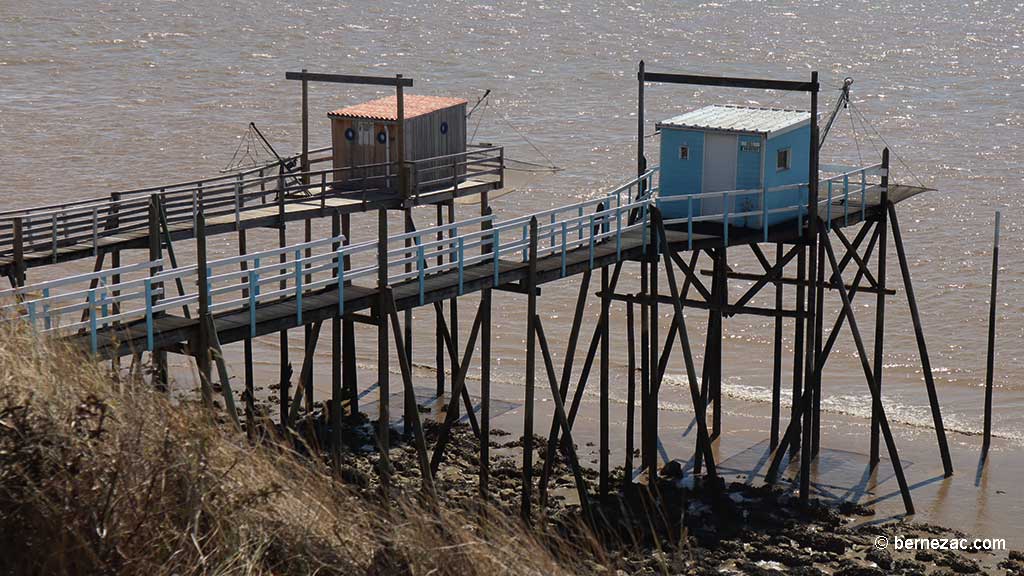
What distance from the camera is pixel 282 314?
15859mm

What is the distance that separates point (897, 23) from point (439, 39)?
878 inches

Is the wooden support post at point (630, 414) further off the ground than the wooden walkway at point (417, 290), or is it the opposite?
the wooden walkway at point (417, 290)

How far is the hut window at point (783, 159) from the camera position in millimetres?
20609

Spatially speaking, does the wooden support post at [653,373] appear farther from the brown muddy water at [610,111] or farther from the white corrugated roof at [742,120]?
the brown muddy water at [610,111]

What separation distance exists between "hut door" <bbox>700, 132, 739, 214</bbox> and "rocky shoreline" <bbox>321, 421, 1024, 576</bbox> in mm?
3699

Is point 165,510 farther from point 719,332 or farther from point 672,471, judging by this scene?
point 719,332

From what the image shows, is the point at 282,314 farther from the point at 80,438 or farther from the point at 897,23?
the point at 897,23

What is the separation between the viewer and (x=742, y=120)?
68.7 feet

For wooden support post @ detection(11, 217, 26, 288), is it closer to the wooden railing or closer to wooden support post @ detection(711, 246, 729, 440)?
the wooden railing

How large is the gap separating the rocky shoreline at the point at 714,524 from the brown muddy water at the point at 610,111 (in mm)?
1653

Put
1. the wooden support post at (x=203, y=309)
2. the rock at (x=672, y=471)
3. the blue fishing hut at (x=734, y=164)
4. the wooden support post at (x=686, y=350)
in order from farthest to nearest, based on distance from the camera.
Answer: the rock at (x=672, y=471)
the blue fishing hut at (x=734, y=164)
the wooden support post at (x=686, y=350)
the wooden support post at (x=203, y=309)

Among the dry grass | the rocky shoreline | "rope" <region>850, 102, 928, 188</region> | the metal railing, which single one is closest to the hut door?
the metal railing

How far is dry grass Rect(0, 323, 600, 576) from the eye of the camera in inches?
357

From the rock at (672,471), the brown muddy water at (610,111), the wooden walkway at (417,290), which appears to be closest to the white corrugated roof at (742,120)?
the wooden walkway at (417,290)
